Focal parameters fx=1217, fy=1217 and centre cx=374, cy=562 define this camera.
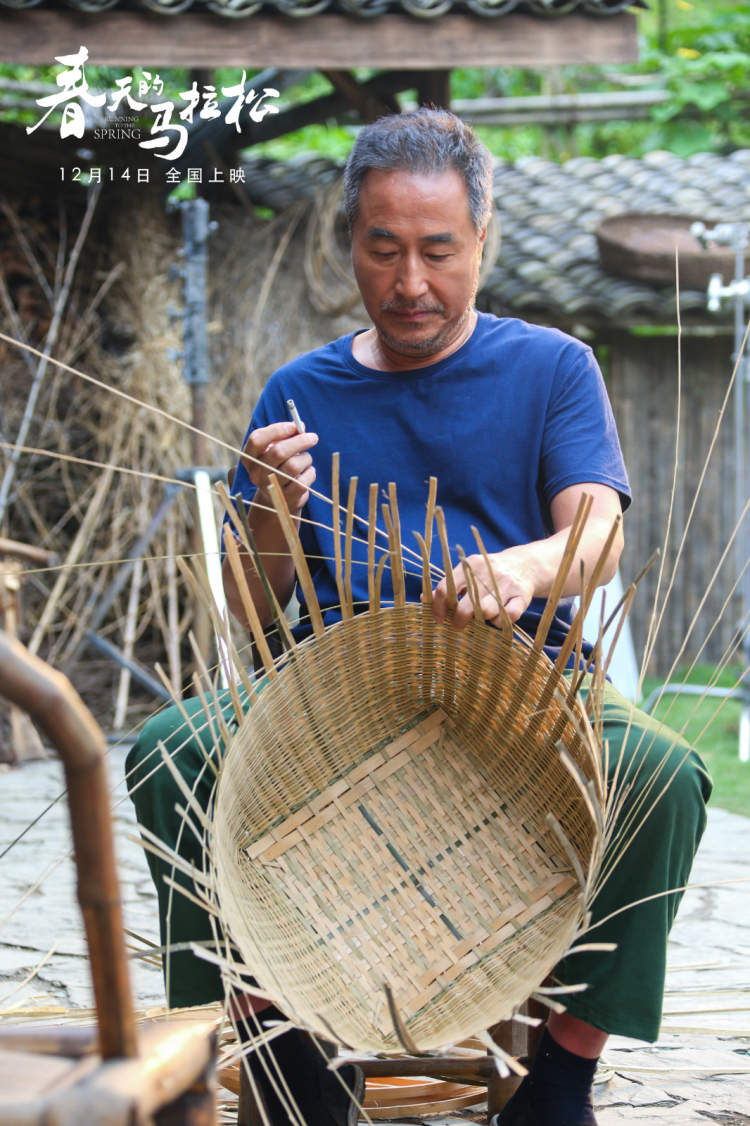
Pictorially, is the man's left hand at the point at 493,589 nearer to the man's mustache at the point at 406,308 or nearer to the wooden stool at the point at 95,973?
the man's mustache at the point at 406,308

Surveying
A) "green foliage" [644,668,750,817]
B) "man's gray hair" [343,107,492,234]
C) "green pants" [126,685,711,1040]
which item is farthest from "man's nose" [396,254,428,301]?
"green foliage" [644,668,750,817]

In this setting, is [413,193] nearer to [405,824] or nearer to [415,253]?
[415,253]

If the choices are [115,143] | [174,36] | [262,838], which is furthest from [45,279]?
[262,838]

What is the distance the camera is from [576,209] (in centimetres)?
740

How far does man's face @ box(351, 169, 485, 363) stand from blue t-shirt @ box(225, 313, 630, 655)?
84 mm

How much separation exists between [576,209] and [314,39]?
3501mm

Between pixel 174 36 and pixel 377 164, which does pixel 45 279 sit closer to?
pixel 174 36

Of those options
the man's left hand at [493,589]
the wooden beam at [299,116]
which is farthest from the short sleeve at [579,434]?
the wooden beam at [299,116]

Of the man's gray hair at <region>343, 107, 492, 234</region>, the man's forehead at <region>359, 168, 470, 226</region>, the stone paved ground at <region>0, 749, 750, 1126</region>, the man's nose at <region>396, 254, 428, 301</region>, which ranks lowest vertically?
the stone paved ground at <region>0, 749, 750, 1126</region>

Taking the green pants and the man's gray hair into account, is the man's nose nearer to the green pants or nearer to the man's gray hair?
the man's gray hair

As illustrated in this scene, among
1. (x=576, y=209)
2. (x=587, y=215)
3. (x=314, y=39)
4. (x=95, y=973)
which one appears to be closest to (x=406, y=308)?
(x=95, y=973)

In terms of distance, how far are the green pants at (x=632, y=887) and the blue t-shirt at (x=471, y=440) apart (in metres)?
0.29

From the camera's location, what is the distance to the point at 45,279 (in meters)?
5.54

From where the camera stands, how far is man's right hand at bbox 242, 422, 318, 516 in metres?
1.42
